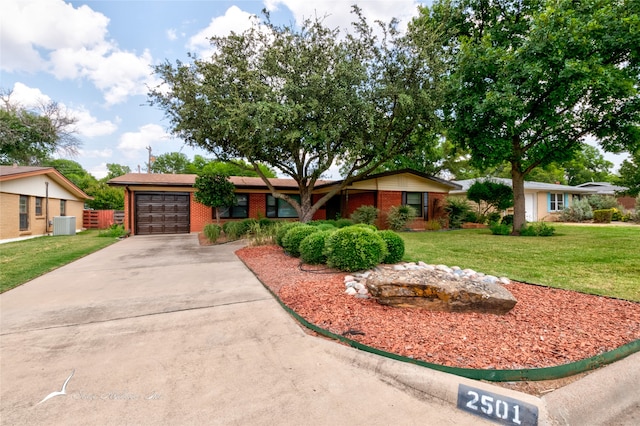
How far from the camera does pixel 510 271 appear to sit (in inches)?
224

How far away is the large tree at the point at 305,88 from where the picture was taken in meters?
9.39

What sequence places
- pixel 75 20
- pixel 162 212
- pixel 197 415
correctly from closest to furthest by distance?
pixel 197 415
pixel 75 20
pixel 162 212

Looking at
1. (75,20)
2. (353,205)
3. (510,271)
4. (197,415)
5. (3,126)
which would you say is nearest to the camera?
(197,415)

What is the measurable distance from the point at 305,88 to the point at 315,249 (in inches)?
224

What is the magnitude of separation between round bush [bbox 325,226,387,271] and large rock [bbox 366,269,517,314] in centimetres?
140

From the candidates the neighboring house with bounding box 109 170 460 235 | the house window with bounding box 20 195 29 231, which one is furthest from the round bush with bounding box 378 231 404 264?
the house window with bounding box 20 195 29 231

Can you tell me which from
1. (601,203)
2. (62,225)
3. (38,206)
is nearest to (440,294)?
(62,225)

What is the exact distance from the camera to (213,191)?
1342cm

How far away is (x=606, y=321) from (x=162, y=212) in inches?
647

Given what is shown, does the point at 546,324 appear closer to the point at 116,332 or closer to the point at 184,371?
the point at 184,371

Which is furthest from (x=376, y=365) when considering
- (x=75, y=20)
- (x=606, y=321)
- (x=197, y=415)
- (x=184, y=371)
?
(x=75, y=20)

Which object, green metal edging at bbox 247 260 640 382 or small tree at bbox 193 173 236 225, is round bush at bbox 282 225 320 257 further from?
small tree at bbox 193 173 236 225

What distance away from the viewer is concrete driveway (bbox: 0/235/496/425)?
199 cm

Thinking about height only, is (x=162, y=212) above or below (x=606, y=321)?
above
